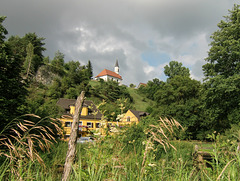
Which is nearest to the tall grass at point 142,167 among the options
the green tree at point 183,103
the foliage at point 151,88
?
the green tree at point 183,103

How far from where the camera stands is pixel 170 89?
102 feet

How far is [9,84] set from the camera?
33.2ft

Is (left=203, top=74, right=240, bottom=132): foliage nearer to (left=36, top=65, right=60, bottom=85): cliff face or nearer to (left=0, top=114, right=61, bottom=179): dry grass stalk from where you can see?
(left=0, top=114, right=61, bottom=179): dry grass stalk

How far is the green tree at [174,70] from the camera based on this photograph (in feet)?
162

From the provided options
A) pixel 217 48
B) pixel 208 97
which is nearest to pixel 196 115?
pixel 208 97

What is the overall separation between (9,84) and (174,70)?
149ft

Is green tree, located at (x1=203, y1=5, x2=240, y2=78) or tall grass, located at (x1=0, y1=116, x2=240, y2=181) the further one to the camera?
green tree, located at (x1=203, y1=5, x2=240, y2=78)

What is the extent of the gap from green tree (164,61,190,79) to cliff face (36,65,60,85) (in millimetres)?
34069

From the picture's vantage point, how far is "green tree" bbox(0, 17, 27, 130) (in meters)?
9.48

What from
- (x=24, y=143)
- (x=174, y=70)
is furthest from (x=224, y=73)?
(x=174, y=70)

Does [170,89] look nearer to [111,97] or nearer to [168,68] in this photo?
[168,68]

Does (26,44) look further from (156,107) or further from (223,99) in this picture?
(223,99)

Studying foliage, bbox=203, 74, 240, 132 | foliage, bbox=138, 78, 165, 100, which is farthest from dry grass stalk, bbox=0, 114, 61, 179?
foliage, bbox=138, 78, 165, 100

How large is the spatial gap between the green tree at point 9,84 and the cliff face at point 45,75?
4203 centimetres
